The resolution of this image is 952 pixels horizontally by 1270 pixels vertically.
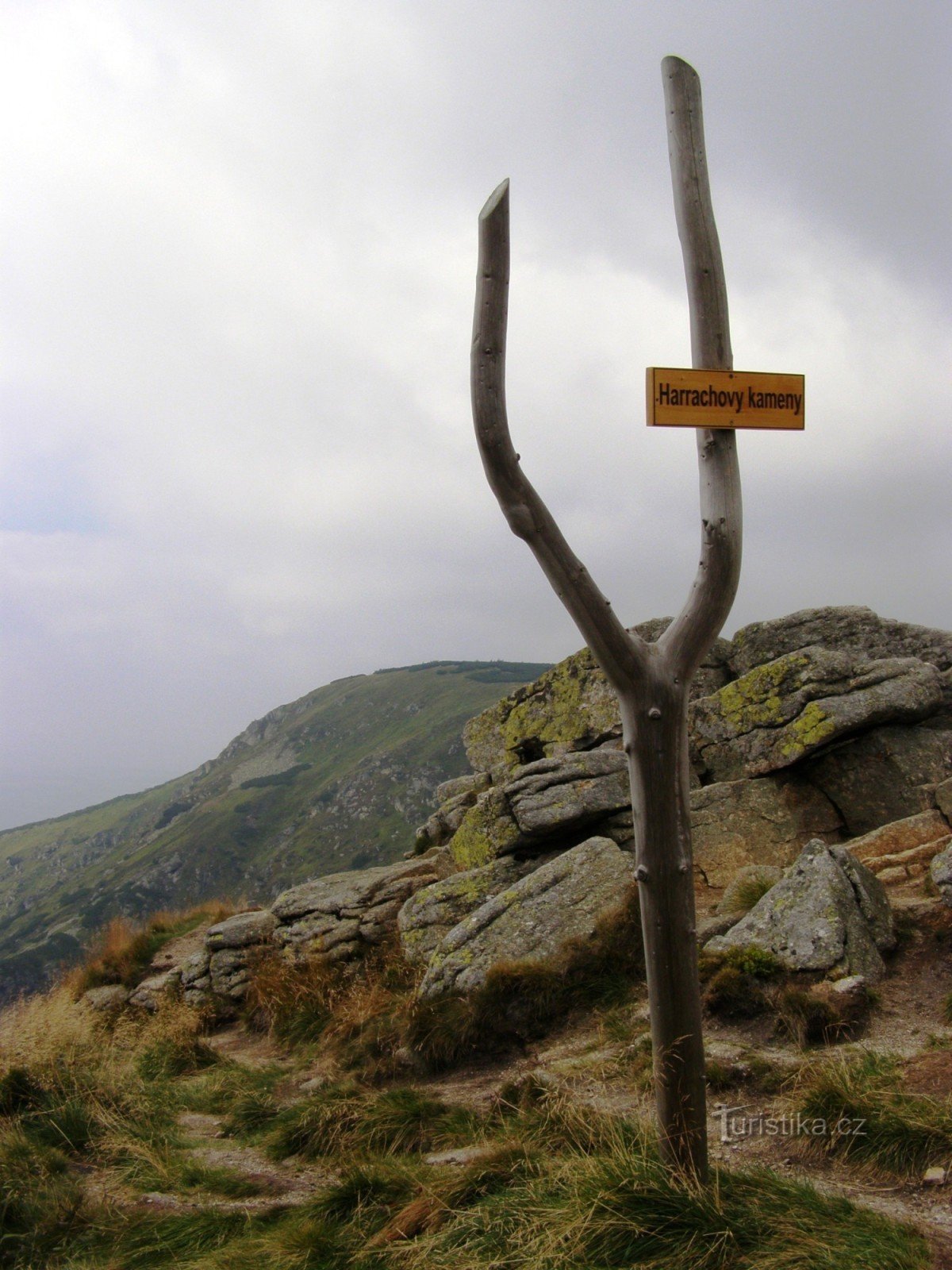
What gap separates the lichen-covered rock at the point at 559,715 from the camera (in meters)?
18.4

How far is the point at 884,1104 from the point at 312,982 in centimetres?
1058

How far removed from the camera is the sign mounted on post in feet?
18.1

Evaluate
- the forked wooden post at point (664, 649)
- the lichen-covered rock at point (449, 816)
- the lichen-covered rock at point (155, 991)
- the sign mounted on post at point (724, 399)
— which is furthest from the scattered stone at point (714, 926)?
the lichen-covered rock at point (155, 991)

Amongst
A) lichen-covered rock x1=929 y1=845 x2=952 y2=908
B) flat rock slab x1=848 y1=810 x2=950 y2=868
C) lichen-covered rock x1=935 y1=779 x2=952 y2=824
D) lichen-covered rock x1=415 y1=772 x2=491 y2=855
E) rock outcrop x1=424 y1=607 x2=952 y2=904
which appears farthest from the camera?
lichen-covered rock x1=415 y1=772 x2=491 y2=855

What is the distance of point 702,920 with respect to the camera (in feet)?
37.6

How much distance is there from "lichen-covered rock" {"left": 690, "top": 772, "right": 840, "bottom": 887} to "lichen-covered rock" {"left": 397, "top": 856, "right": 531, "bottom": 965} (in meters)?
3.27

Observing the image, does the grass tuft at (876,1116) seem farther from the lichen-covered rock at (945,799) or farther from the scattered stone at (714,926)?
the lichen-covered rock at (945,799)

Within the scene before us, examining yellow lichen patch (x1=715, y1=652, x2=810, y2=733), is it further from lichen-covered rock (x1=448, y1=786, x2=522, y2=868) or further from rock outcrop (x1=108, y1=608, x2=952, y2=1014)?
lichen-covered rock (x1=448, y1=786, x2=522, y2=868)

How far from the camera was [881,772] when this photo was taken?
15008 millimetres

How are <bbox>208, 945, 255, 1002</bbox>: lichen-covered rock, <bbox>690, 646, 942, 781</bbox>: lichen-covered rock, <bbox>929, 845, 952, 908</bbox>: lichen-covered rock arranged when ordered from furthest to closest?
1. <bbox>208, 945, 255, 1002</bbox>: lichen-covered rock
2. <bbox>690, 646, 942, 781</bbox>: lichen-covered rock
3. <bbox>929, 845, 952, 908</bbox>: lichen-covered rock

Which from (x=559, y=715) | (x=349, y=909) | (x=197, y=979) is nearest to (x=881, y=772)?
(x=559, y=715)

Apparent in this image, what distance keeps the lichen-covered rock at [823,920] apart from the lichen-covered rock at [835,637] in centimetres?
854

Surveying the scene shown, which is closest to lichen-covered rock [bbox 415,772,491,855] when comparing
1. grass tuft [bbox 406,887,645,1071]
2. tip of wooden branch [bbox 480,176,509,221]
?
grass tuft [bbox 406,887,645,1071]

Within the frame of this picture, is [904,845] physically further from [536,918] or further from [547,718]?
[547,718]
